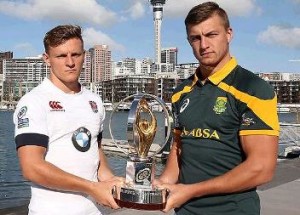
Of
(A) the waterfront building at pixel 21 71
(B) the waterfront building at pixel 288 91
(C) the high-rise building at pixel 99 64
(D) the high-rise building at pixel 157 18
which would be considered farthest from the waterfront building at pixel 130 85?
(C) the high-rise building at pixel 99 64

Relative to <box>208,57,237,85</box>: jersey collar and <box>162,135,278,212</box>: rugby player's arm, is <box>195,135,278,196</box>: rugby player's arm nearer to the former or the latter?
→ <box>162,135,278,212</box>: rugby player's arm

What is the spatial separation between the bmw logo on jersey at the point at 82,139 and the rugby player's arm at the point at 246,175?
1.68 ft

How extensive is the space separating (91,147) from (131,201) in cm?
40

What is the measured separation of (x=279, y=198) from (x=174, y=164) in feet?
14.0

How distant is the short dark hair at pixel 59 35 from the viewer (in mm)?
2145

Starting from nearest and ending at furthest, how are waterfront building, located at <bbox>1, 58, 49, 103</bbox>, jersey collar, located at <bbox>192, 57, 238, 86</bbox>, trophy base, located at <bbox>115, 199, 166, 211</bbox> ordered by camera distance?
trophy base, located at <bbox>115, 199, 166, 211</bbox> → jersey collar, located at <bbox>192, 57, 238, 86</bbox> → waterfront building, located at <bbox>1, 58, 49, 103</bbox>

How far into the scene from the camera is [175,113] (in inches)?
93.7

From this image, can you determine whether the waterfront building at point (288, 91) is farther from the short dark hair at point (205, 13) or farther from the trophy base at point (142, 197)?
the trophy base at point (142, 197)

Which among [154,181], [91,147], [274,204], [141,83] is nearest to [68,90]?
[91,147]

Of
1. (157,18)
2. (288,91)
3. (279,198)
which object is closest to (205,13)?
(279,198)

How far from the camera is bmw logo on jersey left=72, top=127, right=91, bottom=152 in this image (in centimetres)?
220

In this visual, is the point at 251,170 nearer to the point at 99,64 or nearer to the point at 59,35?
the point at 59,35

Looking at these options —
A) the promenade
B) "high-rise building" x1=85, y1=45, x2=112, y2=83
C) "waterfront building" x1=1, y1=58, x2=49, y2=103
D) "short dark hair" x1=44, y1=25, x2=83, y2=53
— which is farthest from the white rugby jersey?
"high-rise building" x1=85, y1=45, x2=112, y2=83

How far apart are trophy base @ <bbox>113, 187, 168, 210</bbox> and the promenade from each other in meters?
3.09
